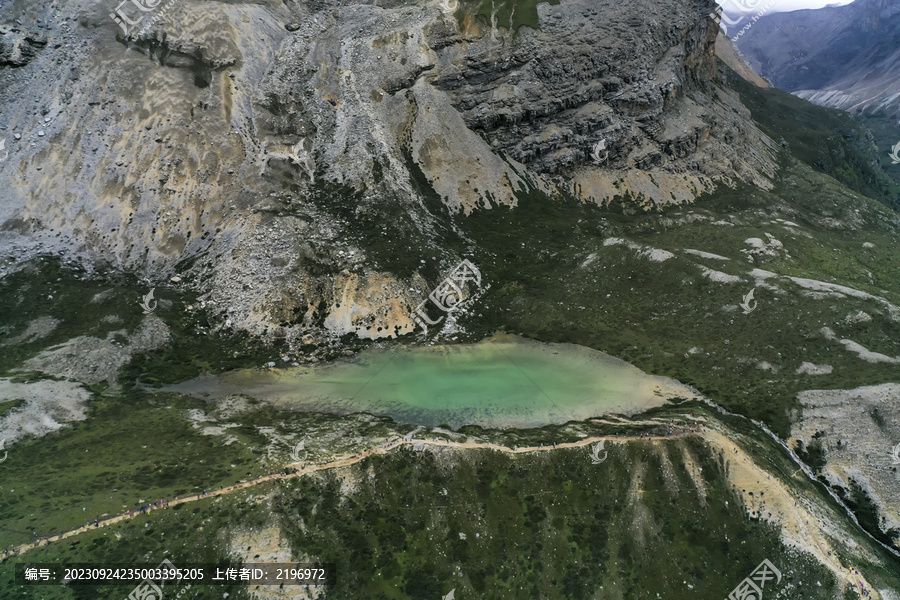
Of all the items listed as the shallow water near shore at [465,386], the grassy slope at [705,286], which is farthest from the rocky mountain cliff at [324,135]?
the grassy slope at [705,286]

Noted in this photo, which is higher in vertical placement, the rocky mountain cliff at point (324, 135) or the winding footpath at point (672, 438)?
the rocky mountain cliff at point (324, 135)

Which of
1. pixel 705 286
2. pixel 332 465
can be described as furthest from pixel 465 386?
pixel 705 286

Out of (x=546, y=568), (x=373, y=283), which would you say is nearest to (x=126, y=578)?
(x=546, y=568)

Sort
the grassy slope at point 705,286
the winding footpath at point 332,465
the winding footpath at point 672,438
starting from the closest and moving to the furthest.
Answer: the winding footpath at point 332,465, the winding footpath at point 672,438, the grassy slope at point 705,286

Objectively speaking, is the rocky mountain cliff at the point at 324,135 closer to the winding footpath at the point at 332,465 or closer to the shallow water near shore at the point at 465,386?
the shallow water near shore at the point at 465,386

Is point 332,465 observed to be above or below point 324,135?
below

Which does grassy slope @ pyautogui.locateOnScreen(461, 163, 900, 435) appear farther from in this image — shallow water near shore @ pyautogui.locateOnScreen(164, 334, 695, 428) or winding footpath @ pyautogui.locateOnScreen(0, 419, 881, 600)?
winding footpath @ pyautogui.locateOnScreen(0, 419, 881, 600)

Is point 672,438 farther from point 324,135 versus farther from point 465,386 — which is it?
point 324,135
